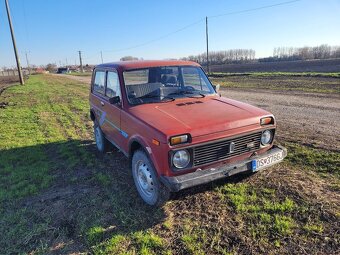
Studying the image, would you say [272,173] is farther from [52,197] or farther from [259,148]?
[52,197]

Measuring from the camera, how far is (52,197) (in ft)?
14.3

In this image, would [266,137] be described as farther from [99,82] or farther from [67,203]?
[99,82]

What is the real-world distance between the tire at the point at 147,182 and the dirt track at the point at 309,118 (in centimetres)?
386

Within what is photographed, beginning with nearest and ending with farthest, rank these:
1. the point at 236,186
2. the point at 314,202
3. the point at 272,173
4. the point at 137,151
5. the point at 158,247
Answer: the point at 158,247, the point at 314,202, the point at 137,151, the point at 236,186, the point at 272,173

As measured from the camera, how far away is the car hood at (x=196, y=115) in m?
3.38

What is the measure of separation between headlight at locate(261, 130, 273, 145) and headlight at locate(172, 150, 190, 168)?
1.24 m

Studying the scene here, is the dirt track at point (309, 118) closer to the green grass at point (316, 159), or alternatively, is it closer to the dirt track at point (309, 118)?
the dirt track at point (309, 118)

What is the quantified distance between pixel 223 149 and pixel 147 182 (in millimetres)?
1144

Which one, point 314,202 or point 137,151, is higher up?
point 137,151

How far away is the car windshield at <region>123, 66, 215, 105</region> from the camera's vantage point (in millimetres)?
4449

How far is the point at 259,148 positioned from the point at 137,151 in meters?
1.72

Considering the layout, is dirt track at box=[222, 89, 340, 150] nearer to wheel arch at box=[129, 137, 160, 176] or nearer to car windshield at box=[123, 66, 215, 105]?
car windshield at box=[123, 66, 215, 105]

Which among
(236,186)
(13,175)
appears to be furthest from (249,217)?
(13,175)

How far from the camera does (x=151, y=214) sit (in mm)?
3705
